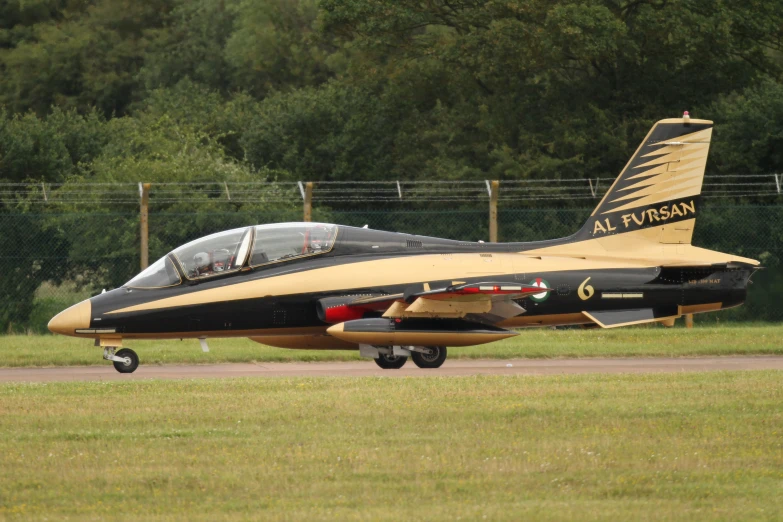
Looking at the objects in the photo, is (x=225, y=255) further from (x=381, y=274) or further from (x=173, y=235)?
(x=173, y=235)

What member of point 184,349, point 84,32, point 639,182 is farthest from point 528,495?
point 84,32

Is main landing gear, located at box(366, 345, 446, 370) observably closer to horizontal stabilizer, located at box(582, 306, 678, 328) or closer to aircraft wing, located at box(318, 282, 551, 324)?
aircraft wing, located at box(318, 282, 551, 324)

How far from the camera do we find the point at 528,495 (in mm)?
9398

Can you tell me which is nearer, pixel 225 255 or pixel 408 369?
pixel 225 255

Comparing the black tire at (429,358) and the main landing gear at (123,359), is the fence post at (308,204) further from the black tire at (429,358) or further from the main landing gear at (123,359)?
the main landing gear at (123,359)

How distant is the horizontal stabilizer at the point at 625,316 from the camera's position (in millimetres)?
18516

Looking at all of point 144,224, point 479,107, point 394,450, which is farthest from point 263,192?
point 394,450

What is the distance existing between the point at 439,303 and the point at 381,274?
3.39 feet

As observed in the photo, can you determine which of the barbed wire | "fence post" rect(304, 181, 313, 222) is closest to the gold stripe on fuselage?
"fence post" rect(304, 181, 313, 222)

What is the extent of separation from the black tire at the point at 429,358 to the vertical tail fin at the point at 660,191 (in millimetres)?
2899

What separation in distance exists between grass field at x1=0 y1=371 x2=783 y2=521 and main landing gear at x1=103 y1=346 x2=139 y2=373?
2388 mm

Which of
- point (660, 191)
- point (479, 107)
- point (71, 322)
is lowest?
point (71, 322)

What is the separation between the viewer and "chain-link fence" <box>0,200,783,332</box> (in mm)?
25000

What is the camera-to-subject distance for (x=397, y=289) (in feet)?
59.2
